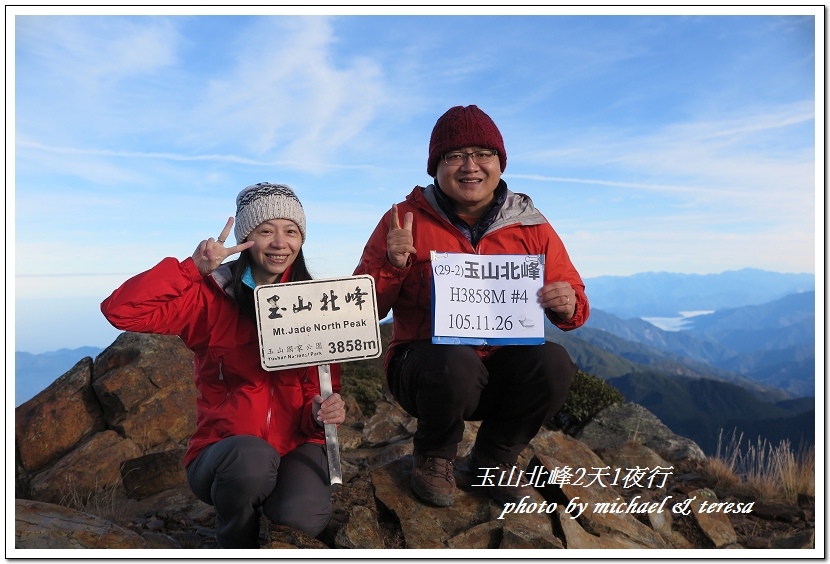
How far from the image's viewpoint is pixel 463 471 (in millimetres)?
4910

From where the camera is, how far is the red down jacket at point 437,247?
441 cm

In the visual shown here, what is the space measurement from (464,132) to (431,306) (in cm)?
117

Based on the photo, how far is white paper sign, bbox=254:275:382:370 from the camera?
3975mm

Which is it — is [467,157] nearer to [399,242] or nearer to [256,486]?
[399,242]

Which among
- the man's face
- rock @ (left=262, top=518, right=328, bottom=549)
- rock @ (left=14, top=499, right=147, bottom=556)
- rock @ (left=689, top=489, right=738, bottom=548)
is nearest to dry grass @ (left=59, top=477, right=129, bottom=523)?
rock @ (left=14, top=499, right=147, bottom=556)

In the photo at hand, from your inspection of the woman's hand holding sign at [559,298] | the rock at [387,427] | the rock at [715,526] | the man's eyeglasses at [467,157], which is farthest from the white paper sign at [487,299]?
the rock at [387,427]

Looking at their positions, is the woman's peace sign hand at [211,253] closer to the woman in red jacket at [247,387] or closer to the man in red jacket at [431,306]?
the woman in red jacket at [247,387]

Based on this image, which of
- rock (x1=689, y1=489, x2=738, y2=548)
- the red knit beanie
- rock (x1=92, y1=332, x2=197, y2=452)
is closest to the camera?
the red knit beanie

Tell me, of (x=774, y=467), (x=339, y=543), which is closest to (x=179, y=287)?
(x=339, y=543)

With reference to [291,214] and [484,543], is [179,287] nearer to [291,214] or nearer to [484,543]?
[291,214]

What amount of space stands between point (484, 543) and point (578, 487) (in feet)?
3.67

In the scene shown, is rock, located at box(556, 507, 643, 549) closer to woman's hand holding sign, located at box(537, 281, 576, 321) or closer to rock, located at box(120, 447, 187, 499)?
woman's hand holding sign, located at box(537, 281, 576, 321)

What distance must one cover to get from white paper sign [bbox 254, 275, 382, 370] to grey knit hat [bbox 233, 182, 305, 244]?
1.40 ft

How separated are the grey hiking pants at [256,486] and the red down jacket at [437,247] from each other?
40.5 inches
